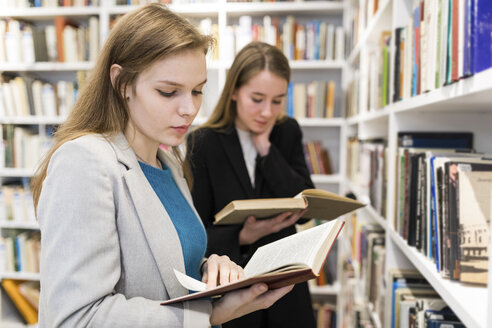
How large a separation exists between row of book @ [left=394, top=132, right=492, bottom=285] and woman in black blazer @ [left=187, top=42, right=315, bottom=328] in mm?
396

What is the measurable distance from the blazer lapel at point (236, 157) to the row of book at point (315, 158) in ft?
5.46

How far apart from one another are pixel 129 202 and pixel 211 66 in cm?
232

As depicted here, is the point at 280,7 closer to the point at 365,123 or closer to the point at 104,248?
the point at 365,123

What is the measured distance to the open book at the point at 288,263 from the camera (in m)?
0.63

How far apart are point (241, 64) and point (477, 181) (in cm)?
96

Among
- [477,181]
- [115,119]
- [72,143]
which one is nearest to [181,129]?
[115,119]

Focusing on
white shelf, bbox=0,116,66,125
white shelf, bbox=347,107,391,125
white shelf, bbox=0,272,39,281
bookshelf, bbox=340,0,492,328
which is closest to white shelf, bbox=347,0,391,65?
bookshelf, bbox=340,0,492,328

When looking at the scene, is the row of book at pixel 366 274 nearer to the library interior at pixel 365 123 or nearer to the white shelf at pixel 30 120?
the library interior at pixel 365 123

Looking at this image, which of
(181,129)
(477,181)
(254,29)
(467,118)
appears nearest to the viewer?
(477,181)

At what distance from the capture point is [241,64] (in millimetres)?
1529

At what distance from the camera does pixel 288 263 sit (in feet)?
2.08

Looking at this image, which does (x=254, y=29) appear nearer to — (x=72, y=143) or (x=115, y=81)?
(x=115, y=81)

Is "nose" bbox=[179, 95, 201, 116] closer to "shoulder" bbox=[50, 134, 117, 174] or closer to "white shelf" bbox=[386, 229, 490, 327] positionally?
"shoulder" bbox=[50, 134, 117, 174]

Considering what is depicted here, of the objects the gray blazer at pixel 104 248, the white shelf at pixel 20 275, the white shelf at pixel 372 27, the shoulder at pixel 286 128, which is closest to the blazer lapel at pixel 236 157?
the shoulder at pixel 286 128
